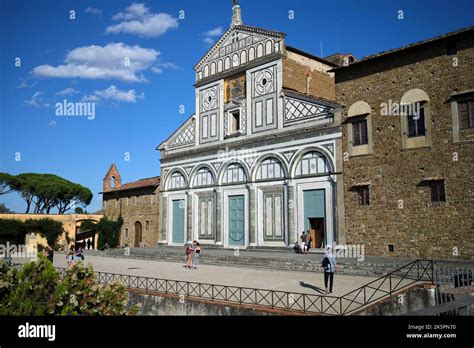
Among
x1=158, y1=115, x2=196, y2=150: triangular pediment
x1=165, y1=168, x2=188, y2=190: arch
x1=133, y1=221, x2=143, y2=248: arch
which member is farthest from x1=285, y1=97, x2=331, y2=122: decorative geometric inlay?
x1=133, y1=221, x2=143, y2=248: arch

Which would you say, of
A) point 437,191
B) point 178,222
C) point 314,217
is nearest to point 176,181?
point 178,222

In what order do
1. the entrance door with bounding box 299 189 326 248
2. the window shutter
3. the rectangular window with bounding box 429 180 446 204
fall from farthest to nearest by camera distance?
the entrance door with bounding box 299 189 326 248 → the rectangular window with bounding box 429 180 446 204 → the window shutter

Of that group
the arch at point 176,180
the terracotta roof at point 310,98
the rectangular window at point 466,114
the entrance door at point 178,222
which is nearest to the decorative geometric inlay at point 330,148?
the terracotta roof at point 310,98

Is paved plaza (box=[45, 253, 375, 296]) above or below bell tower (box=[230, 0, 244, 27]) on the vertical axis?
below

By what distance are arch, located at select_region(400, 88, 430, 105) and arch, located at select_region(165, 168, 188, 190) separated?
18135mm

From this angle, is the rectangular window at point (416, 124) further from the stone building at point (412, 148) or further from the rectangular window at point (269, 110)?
the rectangular window at point (269, 110)

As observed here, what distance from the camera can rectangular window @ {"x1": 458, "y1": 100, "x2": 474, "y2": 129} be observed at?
18.2 metres

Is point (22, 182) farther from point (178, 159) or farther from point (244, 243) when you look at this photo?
point (244, 243)

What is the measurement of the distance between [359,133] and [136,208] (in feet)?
74.8

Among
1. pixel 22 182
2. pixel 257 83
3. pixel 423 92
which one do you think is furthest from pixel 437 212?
pixel 22 182

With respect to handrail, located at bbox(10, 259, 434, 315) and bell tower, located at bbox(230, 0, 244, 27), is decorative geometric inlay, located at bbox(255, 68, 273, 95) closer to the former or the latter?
bell tower, located at bbox(230, 0, 244, 27)

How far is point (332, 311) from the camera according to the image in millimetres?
10117

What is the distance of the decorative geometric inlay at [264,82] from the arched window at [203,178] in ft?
23.9
